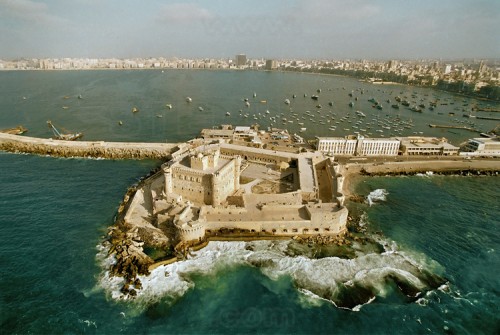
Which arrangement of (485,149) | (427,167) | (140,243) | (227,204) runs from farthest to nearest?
(485,149) < (427,167) < (227,204) < (140,243)

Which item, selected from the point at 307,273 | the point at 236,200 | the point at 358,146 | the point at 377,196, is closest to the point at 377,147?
the point at 358,146

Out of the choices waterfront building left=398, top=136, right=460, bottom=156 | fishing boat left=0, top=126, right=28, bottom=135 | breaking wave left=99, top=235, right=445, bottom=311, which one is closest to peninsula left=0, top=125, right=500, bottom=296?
breaking wave left=99, top=235, right=445, bottom=311

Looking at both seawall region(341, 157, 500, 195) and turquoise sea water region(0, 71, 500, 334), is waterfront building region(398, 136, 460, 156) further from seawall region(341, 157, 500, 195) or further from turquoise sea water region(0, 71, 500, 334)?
turquoise sea water region(0, 71, 500, 334)

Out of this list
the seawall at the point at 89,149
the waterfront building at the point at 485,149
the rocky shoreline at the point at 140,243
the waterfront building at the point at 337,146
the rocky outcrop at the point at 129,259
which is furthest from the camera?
the waterfront building at the point at 485,149

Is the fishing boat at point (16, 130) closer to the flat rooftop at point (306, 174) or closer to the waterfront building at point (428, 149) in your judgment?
the flat rooftop at point (306, 174)

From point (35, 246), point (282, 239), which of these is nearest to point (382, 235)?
point (282, 239)

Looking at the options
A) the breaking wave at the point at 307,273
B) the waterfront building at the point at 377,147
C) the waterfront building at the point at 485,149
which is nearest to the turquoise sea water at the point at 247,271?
the breaking wave at the point at 307,273

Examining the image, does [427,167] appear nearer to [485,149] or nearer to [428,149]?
[428,149]
